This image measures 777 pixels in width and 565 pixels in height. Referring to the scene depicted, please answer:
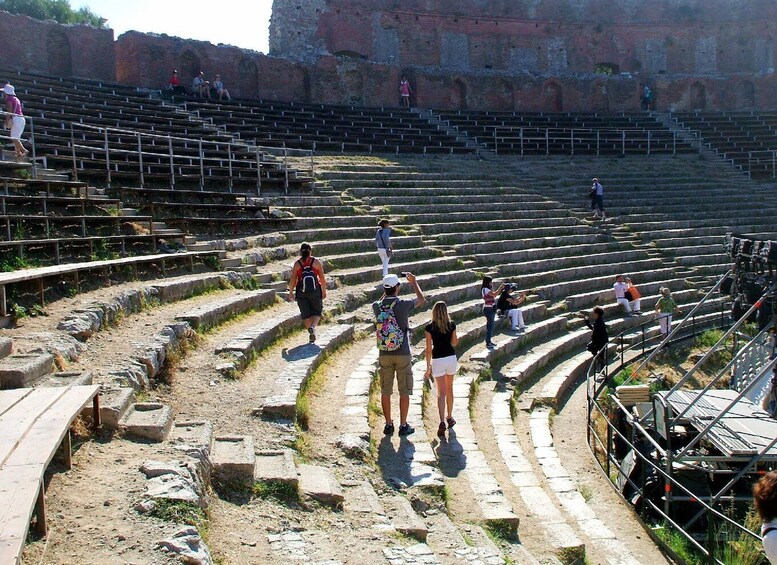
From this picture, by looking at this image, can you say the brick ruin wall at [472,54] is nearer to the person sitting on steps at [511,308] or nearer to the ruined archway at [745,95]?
the ruined archway at [745,95]

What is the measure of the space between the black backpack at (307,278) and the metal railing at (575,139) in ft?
56.9

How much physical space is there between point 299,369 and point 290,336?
1628mm

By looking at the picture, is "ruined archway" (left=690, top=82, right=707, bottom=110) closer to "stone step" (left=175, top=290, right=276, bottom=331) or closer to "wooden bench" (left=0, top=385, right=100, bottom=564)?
"stone step" (left=175, top=290, right=276, bottom=331)

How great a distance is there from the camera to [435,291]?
514 inches

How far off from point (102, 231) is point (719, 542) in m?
8.34

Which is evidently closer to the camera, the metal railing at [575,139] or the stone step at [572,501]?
the stone step at [572,501]

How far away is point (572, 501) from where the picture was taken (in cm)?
685

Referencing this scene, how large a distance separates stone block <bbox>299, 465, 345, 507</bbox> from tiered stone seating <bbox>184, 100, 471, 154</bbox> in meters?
15.4

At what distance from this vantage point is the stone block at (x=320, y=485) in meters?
4.82

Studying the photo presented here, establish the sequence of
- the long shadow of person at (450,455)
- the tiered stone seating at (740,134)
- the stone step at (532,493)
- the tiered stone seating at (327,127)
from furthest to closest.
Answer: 1. the tiered stone seating at (740,134)
2. the tiered stone seating at (327,127)
3. the long shadow of person at (450,455)
4. the stone step at (532,493)

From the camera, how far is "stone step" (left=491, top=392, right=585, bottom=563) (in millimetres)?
5523

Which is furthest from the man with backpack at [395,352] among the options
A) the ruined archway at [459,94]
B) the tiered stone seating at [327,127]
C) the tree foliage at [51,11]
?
the tree foliage at [51,11]

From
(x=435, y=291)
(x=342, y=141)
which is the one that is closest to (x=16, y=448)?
(x=435, y=291)

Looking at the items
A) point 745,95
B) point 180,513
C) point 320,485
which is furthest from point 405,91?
point 180,513
